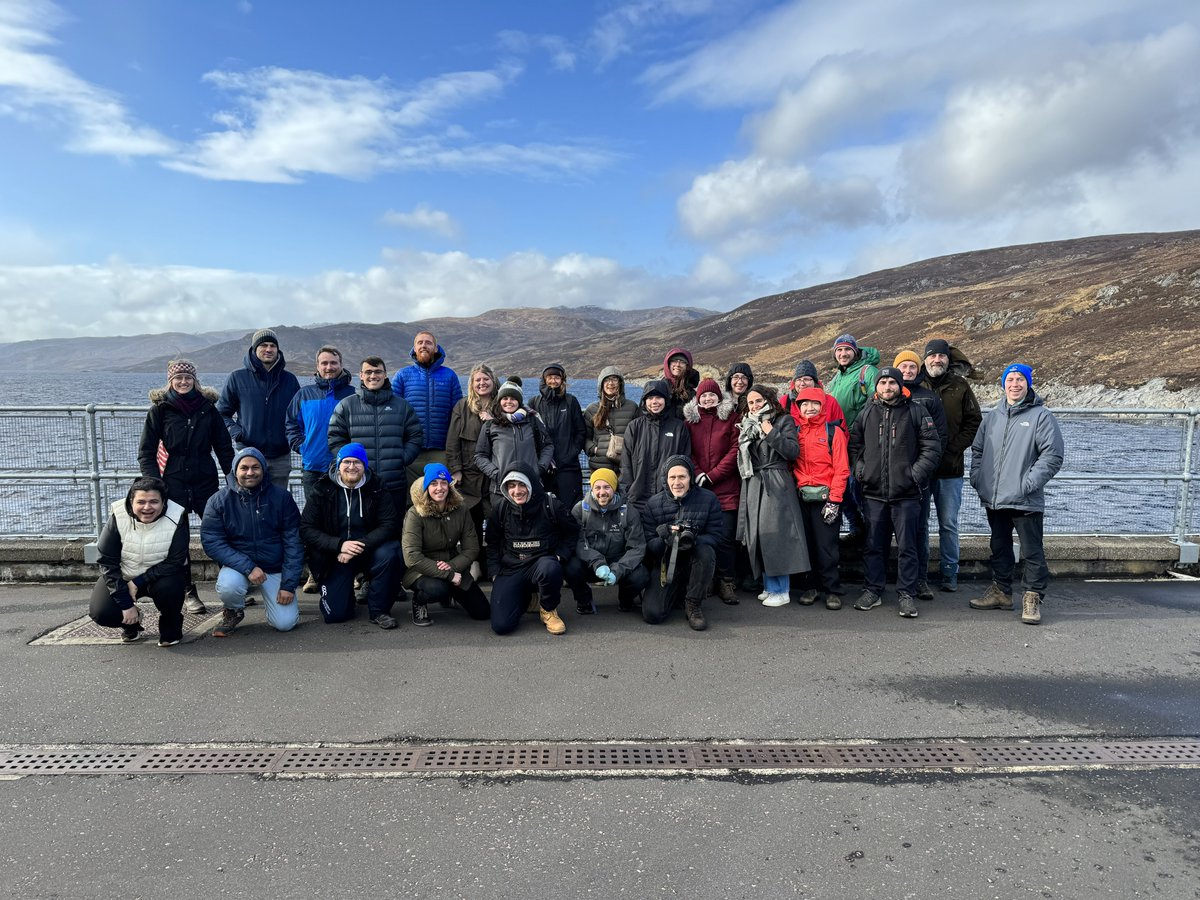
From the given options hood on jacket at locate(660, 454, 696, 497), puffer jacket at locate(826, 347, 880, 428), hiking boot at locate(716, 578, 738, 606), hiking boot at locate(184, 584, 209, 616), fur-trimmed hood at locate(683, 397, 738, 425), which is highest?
puffer jacket at locate(826, 347, 880, 428)

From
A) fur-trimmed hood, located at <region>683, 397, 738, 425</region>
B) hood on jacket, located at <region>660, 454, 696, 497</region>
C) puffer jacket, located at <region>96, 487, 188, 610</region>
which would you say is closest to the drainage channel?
puffer jacket, located at <region>96, 487, 188, 610</region>

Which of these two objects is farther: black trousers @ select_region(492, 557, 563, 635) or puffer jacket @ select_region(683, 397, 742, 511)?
puffer jacket @ select_region(683, 397, 742, 511)

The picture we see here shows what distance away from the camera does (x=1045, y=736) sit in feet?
14.0

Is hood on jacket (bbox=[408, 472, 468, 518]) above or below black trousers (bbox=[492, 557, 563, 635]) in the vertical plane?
above

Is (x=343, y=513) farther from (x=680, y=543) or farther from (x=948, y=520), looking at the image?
(x=948, y=520)

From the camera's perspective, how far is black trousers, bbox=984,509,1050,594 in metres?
6.29

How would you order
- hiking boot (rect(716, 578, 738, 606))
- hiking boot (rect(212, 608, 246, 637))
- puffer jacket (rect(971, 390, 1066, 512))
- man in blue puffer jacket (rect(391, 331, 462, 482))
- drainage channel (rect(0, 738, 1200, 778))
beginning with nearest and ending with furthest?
drainage channel (rect(0, 738, 1200, 778)), hiking boot (rect(212, 608, 246, 637)), puffer jacket (rect(971, 390, 1066, 512)), hiking boot (rect(716, 578, 738, 606)), man in blue puffer jacket (rect(391, 331, 462, 482))

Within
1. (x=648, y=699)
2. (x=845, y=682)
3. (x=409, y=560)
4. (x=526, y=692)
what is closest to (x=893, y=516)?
(x=845, y=682)

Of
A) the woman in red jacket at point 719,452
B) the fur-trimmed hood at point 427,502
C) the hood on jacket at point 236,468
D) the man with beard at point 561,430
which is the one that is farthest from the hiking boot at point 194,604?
the woman in red jacket at point 719,452

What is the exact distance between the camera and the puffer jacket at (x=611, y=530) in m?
6.39

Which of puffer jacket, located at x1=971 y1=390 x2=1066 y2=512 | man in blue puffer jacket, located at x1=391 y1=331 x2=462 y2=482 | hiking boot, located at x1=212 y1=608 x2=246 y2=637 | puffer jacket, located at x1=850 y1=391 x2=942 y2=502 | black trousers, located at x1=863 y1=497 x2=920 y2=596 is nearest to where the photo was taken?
hiking boot, located at x1=212 y1=608 x2=246 y2=637

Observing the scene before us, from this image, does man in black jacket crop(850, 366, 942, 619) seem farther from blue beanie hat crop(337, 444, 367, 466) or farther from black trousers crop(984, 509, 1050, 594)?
blue beanie hat crop(337, 444, 367, 466)

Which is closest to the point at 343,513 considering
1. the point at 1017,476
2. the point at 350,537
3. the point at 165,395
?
the point at 350,537

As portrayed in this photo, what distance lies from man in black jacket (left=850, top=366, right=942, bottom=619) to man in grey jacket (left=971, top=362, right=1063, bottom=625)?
585 mm
